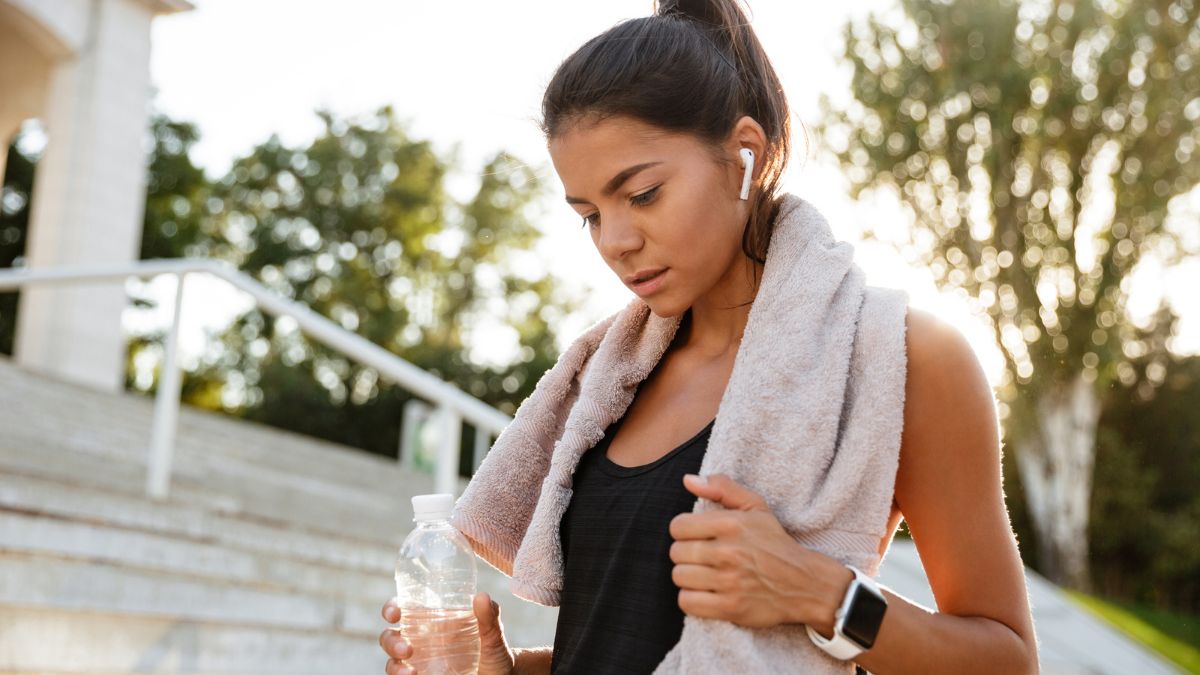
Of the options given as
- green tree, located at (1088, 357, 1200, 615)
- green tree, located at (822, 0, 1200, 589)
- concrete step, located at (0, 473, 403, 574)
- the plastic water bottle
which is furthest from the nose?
green tree, located at (1088, 357, 1200, 615)

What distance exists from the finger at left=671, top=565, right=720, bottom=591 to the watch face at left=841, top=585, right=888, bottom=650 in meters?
0.17

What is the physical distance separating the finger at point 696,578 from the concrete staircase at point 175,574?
279 centimetres

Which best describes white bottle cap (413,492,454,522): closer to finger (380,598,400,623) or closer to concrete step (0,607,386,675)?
finger (380,598,400,623)

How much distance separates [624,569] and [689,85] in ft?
2.38

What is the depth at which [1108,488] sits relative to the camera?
1816 centimetres

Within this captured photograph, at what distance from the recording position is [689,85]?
5.58 ft

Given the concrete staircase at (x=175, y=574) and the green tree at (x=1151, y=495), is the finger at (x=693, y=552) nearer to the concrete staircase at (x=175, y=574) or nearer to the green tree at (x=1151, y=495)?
the concrete staircase at (x=175, y=574)

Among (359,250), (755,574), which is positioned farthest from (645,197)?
(359,250)

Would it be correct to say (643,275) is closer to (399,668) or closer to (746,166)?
(746,166)

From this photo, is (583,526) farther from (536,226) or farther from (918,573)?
(536,226)

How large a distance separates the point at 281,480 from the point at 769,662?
20.0 ft

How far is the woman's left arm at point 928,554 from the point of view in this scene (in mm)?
1431

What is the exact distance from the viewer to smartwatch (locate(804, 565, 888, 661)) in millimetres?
1423

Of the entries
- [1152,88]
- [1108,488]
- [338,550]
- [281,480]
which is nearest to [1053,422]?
[1108,488]
